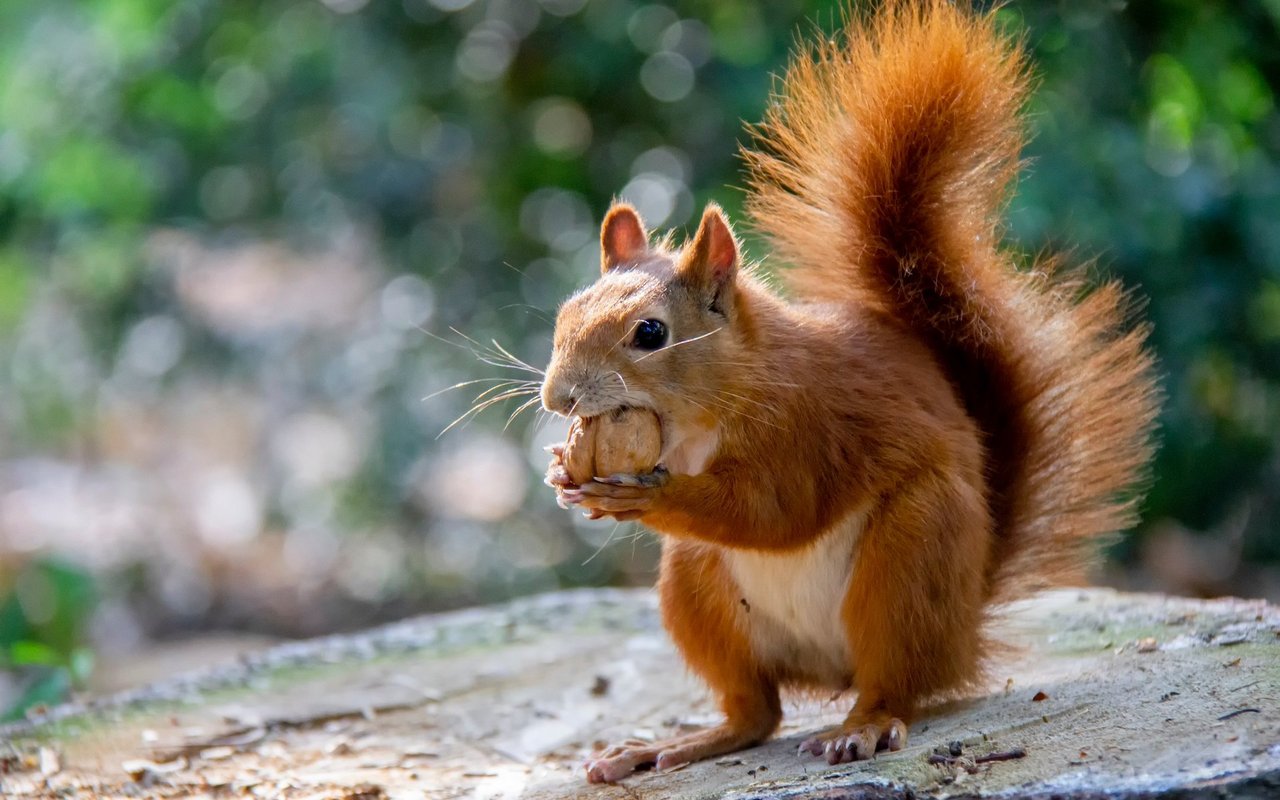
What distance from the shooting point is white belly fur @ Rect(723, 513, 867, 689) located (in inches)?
83.2

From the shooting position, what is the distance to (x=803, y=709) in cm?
267

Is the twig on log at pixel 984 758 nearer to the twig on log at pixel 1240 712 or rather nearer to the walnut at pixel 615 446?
the twig on log at pixel 1240 712

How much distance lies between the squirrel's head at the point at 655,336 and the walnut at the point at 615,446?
0.07 feet

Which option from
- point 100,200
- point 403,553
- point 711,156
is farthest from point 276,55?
point 403,553

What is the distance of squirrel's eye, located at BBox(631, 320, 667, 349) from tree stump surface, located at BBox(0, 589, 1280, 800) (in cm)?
64

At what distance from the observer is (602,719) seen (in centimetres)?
275

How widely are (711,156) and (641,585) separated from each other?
2.05 metres

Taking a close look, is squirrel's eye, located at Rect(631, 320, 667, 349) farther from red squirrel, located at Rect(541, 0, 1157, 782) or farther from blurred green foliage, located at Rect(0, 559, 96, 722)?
blurred green foliage, located at Rect(0, 559, 96, 722)

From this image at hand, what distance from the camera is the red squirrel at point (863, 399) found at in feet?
6.71

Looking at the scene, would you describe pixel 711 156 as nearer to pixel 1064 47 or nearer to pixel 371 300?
pixel 1064 47

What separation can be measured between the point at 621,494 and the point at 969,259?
2.53 ft

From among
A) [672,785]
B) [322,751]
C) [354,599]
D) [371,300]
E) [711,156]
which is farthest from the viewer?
[354,599]

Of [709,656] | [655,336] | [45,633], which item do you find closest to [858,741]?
[709,656]

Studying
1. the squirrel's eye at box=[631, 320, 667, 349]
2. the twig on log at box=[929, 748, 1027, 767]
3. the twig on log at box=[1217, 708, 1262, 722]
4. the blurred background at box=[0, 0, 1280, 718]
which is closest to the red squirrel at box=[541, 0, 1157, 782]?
the squirrel's eye at box=[631, 320, 667, 349]
